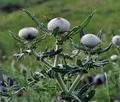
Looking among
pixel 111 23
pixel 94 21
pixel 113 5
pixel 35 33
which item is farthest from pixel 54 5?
pixel 35 33

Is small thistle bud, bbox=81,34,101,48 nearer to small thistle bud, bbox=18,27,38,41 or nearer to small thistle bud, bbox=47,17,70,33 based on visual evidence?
small thistle bud, bbox=47,17,70,33

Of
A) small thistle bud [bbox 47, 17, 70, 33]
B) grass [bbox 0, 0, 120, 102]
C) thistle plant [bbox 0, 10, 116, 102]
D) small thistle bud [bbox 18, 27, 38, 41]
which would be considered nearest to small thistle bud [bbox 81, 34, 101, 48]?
thistle plant [bbox 0, 10, 116, 102]

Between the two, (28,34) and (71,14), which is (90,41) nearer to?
(28,34)

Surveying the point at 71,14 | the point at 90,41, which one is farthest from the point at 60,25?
the point at 71,14

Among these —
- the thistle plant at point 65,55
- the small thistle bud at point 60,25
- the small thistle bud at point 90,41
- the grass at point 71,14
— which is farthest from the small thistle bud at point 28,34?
the grass at point 71,14

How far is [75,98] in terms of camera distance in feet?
10.8

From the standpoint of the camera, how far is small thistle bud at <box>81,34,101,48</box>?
3.36m

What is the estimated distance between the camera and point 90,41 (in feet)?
11.1

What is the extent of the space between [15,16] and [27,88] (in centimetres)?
4098

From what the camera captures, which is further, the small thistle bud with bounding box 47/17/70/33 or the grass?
the grass

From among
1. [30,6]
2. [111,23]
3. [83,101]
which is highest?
[30,6]

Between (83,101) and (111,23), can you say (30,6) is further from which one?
(83,101)

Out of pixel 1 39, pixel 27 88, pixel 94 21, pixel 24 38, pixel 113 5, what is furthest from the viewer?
pixel 113 5

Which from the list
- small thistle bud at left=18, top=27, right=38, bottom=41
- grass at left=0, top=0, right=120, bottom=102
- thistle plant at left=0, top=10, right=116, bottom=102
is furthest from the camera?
grass at left=0, top=0, right=120, bottom=102
